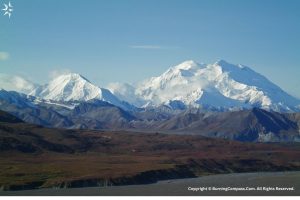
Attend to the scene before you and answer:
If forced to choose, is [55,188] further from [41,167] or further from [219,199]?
[219,199]

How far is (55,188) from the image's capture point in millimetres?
151625

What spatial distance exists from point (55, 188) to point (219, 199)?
69066mm

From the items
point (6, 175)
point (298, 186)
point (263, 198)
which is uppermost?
point (6, 175)

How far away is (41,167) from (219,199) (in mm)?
108295

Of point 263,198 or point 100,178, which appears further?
point 100,178

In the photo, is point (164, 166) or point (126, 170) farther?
point (164, 166)

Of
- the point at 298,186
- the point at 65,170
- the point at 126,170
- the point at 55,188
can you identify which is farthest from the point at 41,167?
the point at 298,186

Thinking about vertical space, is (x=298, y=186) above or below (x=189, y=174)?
below

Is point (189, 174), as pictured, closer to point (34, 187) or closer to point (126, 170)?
point (126, 170)

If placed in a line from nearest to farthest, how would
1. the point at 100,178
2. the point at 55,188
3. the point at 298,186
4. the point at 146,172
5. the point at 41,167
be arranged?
the point at 298,186, the point at 55,188, the point at 100,178, the point at 146,172, the point at 41,167

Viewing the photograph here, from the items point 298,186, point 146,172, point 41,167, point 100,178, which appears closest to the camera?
point 298,186

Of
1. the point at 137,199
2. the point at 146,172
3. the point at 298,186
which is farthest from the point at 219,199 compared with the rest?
the point at 146,172

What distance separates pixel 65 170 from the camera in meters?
181

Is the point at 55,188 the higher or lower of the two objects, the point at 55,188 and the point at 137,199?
the higher
